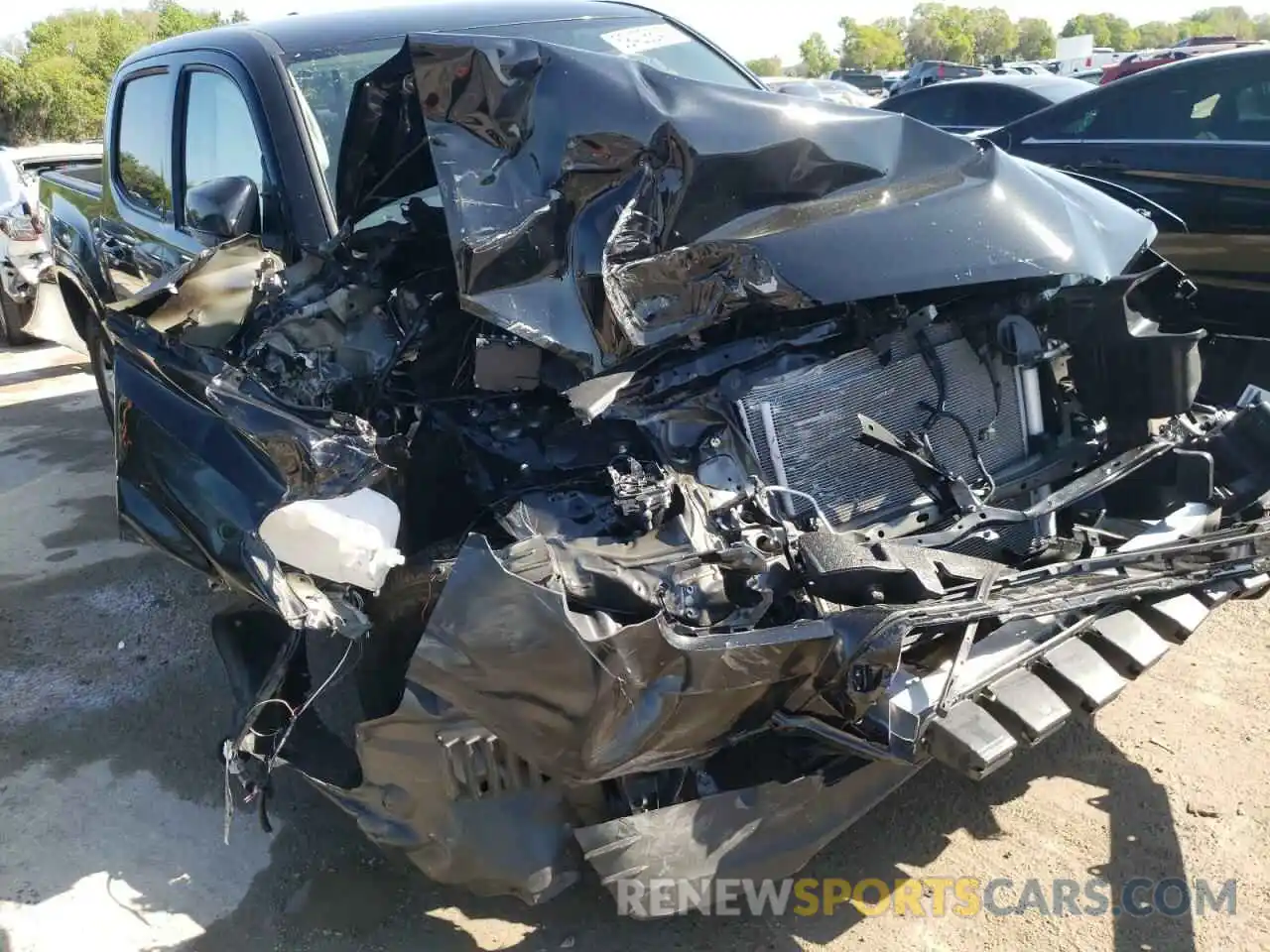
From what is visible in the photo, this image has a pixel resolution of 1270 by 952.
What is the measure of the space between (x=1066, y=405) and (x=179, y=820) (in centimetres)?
289

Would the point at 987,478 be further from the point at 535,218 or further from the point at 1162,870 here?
the point at 535,218

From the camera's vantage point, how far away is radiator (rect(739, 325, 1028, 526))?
8.88 ft

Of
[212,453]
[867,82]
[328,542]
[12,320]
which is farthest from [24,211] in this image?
[867,82]

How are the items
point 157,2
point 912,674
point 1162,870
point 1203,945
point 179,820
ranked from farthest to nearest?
point 157,2
point 179,820
point 1162,870
point 1203,945
point 912,674

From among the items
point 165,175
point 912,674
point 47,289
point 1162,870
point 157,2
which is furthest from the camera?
point 157,2

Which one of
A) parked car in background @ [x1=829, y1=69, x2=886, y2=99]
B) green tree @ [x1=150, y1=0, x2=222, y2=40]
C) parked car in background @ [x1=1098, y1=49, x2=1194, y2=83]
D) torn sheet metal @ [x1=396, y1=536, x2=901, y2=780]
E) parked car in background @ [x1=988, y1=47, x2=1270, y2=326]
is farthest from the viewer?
green tree @ [x1=150, y1=0, x2=222, y2=40]

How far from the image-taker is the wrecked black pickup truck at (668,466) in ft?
7.15

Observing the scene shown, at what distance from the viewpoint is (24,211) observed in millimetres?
7762

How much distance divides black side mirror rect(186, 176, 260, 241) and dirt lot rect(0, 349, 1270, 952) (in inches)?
63.1

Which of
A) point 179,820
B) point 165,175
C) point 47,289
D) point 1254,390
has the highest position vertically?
point 165,175

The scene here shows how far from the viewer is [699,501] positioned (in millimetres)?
2479

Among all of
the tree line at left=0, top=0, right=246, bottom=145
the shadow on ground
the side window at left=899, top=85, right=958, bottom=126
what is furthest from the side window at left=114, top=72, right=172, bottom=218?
the tree line at left=0, top=0, right=246, bottom=145

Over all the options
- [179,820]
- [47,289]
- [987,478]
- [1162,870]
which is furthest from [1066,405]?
[47,289]

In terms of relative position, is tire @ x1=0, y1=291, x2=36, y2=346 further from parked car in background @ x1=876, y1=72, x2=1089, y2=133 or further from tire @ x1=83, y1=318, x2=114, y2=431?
Result: parked car in background @ x1=876, y1=72, x2=1089, y2=133
